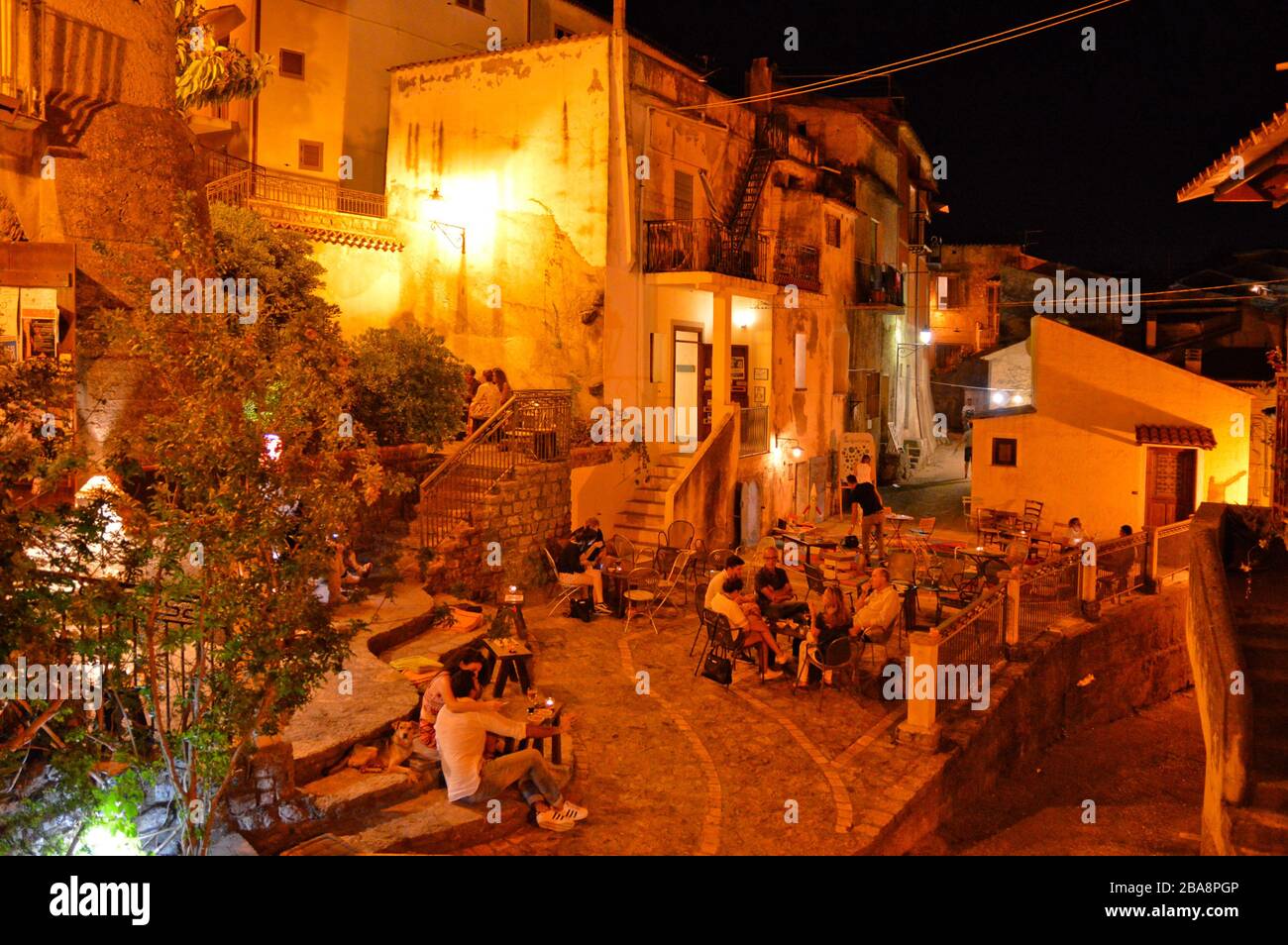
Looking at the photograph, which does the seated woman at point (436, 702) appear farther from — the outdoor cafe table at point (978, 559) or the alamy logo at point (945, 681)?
the outdoor cafe table at point (978, 559)

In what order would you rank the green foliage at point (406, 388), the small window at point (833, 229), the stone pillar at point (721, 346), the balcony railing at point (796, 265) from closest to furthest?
the green foliage at point (406, 388), the stone pillar at point (721, 346), the balcony railing at point (796, 265), the small window at point (833, 229)

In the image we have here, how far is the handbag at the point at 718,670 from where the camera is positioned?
12.3 metres

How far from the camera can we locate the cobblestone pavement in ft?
27.3

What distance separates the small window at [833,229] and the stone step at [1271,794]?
20235 millimetres

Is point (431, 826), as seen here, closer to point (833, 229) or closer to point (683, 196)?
point (683, 196)

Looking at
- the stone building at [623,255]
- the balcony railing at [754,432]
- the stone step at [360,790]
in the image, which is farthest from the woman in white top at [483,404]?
the stone step at [360,790]

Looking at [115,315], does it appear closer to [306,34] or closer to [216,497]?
[216,497]

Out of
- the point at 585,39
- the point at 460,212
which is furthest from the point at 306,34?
the point at 585,39

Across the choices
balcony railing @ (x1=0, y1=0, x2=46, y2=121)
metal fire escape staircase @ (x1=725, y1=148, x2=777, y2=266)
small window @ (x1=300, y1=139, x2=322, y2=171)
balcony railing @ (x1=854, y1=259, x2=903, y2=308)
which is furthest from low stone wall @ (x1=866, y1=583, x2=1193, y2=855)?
small window @ (x1=300, y1=139, x2=322, y2=171)

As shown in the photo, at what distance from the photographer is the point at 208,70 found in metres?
19.2

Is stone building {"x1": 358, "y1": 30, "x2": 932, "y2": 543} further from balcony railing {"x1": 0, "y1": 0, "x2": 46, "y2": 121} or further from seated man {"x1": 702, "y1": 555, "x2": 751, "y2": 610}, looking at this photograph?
balcony railing {"x1": 0, "y1": 0, "x2": 46, "y2": 121}

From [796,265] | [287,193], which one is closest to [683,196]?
[796,265]

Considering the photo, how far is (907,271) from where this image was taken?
119 feet
